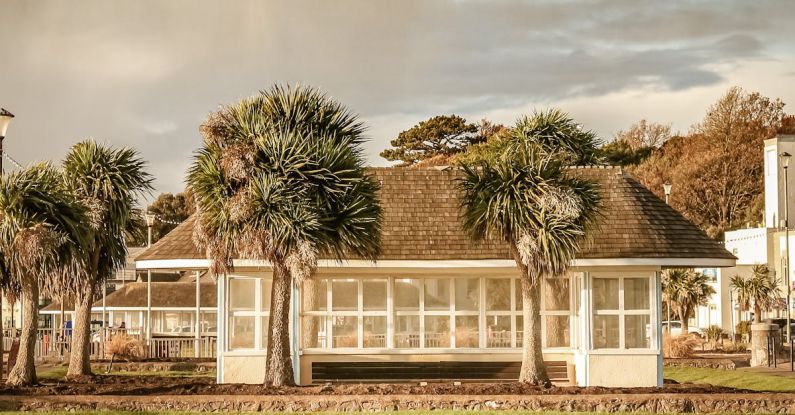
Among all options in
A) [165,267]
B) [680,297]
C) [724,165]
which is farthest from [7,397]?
[724,165]

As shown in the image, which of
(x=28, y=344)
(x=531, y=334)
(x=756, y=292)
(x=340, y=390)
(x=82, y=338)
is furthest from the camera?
(x=756, y=292)

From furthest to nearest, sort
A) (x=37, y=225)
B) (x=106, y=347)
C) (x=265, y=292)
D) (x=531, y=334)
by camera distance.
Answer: (x=106, y=347) → (x=265, y=292) → (x=37, y=225) → (x=531, y=334)

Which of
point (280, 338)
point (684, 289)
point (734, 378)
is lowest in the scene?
point (734, 378)

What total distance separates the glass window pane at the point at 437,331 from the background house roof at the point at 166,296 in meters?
32.1

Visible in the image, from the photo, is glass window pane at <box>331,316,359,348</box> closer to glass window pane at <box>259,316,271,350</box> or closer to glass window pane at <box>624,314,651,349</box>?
glass window pane at <box>259,316,271,350</box>

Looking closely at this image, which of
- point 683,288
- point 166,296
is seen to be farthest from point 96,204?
point 166,296

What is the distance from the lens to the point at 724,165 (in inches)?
2867

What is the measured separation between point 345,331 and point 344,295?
75cm

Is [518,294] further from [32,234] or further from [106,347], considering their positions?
[106,347]

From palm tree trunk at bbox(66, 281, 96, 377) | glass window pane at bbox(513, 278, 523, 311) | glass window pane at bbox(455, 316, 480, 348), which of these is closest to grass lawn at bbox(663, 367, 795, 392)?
glass window pane at bbox(513, 278, 523, 311)

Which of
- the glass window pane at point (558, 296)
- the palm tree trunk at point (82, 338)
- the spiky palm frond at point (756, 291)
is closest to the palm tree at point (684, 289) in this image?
the spiky palm frond at point (756, 291)

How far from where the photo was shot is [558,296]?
83.1 ft

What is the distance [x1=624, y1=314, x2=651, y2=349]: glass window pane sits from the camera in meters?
24.4

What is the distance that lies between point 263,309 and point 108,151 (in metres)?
5.44
